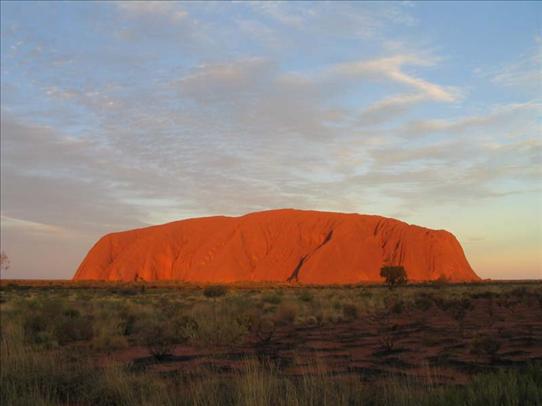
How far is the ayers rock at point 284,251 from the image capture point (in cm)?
8075

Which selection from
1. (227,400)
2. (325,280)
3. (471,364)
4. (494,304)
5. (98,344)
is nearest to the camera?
(227,400)

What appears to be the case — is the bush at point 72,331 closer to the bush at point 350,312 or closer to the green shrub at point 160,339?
the green shrub at point 160,339

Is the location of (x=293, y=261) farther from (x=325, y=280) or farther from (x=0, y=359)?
(x=0, y=359)

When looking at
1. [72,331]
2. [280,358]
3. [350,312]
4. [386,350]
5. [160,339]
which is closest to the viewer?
[280,358]

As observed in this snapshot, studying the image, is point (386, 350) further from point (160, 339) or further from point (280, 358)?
point (160, 339)

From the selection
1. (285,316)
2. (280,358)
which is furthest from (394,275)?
(280,358)

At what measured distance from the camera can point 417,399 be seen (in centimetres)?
575

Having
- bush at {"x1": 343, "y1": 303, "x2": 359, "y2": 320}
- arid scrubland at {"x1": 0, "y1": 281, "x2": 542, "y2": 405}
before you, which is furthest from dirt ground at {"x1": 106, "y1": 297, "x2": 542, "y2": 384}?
bush at {"x1": 343, "y1": 303, "x2": 359, "y2": 320}

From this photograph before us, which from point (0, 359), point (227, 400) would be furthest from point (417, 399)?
point (0, 359)

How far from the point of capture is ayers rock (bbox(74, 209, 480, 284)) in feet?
265

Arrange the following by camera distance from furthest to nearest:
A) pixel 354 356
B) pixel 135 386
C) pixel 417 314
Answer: pixel 417 314 < pixel 354 356 < pixel 135 386

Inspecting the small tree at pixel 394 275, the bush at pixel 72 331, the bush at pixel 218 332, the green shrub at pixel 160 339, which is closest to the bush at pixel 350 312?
the bush at pixel 218 332

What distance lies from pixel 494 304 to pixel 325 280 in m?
53.7

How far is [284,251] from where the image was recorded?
87500mm
